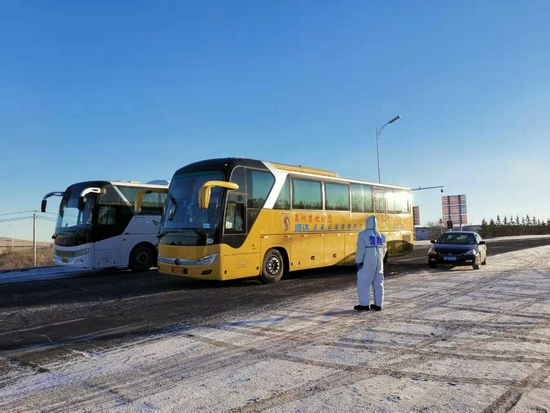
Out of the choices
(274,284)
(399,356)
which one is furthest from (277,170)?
(399,356)

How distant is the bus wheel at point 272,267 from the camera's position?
1175 centimetres

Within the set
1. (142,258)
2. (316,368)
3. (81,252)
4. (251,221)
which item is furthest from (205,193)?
(142,258)

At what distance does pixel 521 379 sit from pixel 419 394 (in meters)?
1.16

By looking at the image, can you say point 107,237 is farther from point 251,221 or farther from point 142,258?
point 251,221

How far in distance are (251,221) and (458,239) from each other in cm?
976

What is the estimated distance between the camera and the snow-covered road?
362 cm

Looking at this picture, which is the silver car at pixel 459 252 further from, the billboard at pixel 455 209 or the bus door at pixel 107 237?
the billboard at pixel 455 209

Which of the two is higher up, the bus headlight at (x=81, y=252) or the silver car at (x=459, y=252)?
the bus headlight at (x=81, y=252)

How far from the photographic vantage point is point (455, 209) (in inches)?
1858

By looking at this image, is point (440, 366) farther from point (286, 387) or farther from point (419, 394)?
point (286, 387)

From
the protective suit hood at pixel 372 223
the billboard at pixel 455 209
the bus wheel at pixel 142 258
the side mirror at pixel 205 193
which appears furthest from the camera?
the billboard at pixel 455 209

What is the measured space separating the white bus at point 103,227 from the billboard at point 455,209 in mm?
39232

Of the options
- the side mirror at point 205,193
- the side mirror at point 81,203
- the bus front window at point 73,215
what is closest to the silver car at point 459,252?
the side mirror at point 205,193

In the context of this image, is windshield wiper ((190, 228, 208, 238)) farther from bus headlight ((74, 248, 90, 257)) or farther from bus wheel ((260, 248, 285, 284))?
bus headlight ((74, 248, 90, 257))
